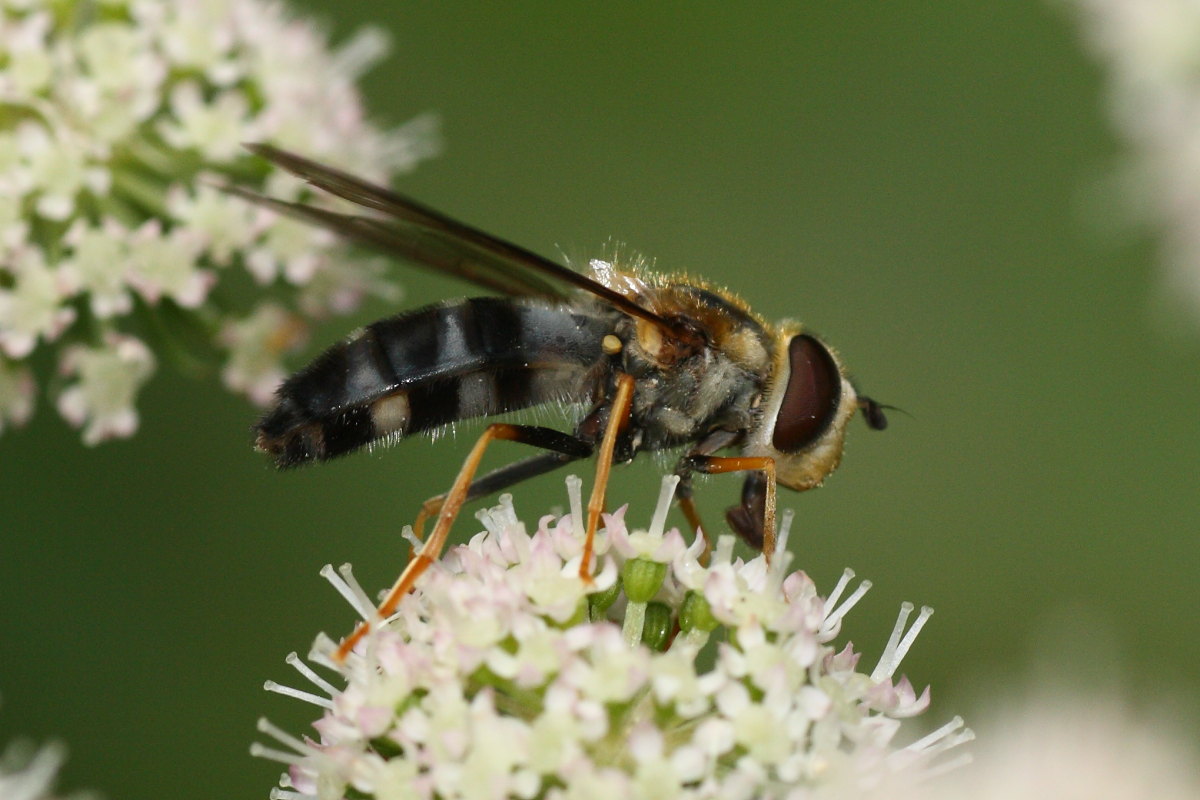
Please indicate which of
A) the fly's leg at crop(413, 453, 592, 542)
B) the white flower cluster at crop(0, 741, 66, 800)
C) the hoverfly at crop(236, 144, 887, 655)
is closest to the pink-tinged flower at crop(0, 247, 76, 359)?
the hoverfly at crop(236, 144, 887, 655)

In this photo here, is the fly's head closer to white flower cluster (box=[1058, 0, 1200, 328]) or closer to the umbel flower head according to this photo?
the umbel flower head

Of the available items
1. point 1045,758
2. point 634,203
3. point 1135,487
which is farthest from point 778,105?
point 1045,758

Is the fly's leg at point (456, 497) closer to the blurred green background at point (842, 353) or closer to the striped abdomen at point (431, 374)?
the striped abdomen at point (431, 374)

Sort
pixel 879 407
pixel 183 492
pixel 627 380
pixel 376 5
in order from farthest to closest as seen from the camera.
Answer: pixel 376 5 < pixel 183 492 < pixel 879 407 < pixel 627 380

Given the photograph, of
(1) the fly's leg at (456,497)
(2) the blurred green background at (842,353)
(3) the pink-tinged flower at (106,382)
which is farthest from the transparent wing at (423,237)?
(2) the blurred green background at (842,353)

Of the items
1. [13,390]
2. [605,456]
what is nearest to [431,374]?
[605,456]

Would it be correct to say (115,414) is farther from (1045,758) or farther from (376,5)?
(376,5)
